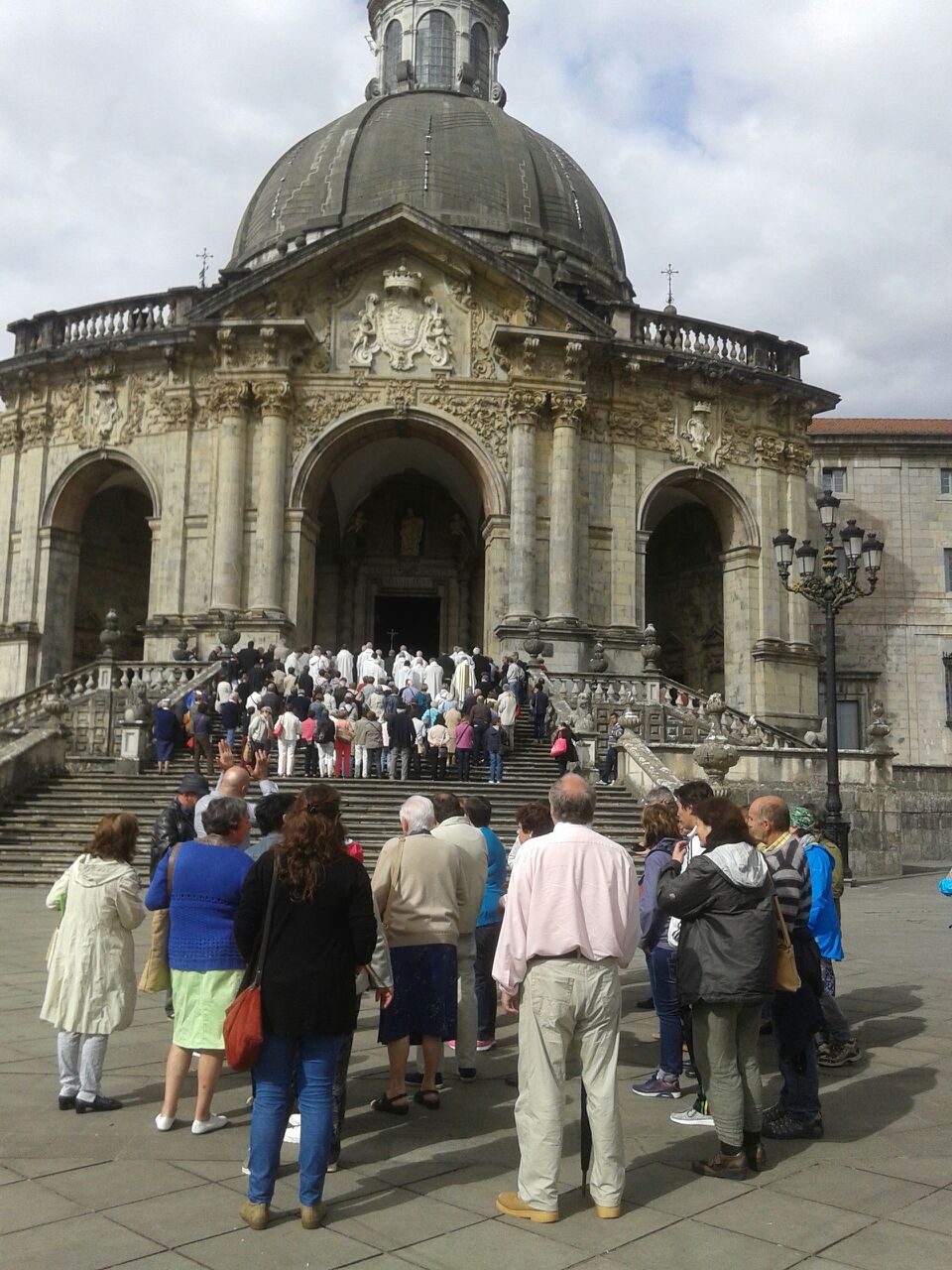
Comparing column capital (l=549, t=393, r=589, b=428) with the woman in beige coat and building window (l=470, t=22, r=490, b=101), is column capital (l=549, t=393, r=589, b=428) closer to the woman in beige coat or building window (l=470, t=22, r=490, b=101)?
building window (l=470, t=22, r=490, b=101)

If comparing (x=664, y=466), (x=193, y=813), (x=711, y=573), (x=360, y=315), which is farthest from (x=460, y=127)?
(x=193, y=813)

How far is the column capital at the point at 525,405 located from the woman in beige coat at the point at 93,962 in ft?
78.8

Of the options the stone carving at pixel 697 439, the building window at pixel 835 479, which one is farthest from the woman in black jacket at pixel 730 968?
the building window at pixel 835 479

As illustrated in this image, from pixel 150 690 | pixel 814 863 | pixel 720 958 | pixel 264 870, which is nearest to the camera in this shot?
pixel 264 870

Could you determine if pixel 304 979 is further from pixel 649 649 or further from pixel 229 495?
pixel 229 495

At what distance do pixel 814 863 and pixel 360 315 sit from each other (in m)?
25.2

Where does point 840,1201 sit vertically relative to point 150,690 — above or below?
Result: below

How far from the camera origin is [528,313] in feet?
97.7

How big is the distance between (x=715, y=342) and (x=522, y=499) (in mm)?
7578

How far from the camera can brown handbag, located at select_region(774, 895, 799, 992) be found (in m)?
5.76

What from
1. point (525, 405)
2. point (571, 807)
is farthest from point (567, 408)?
point (571, 807)

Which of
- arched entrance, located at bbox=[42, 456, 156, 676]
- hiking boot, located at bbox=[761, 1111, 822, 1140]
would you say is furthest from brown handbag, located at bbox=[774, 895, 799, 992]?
arched entrance, located at bbox=[42, 456, 156, 676]

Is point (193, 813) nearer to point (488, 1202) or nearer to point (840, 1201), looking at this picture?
point (488, 1202)

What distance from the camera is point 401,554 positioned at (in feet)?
115
